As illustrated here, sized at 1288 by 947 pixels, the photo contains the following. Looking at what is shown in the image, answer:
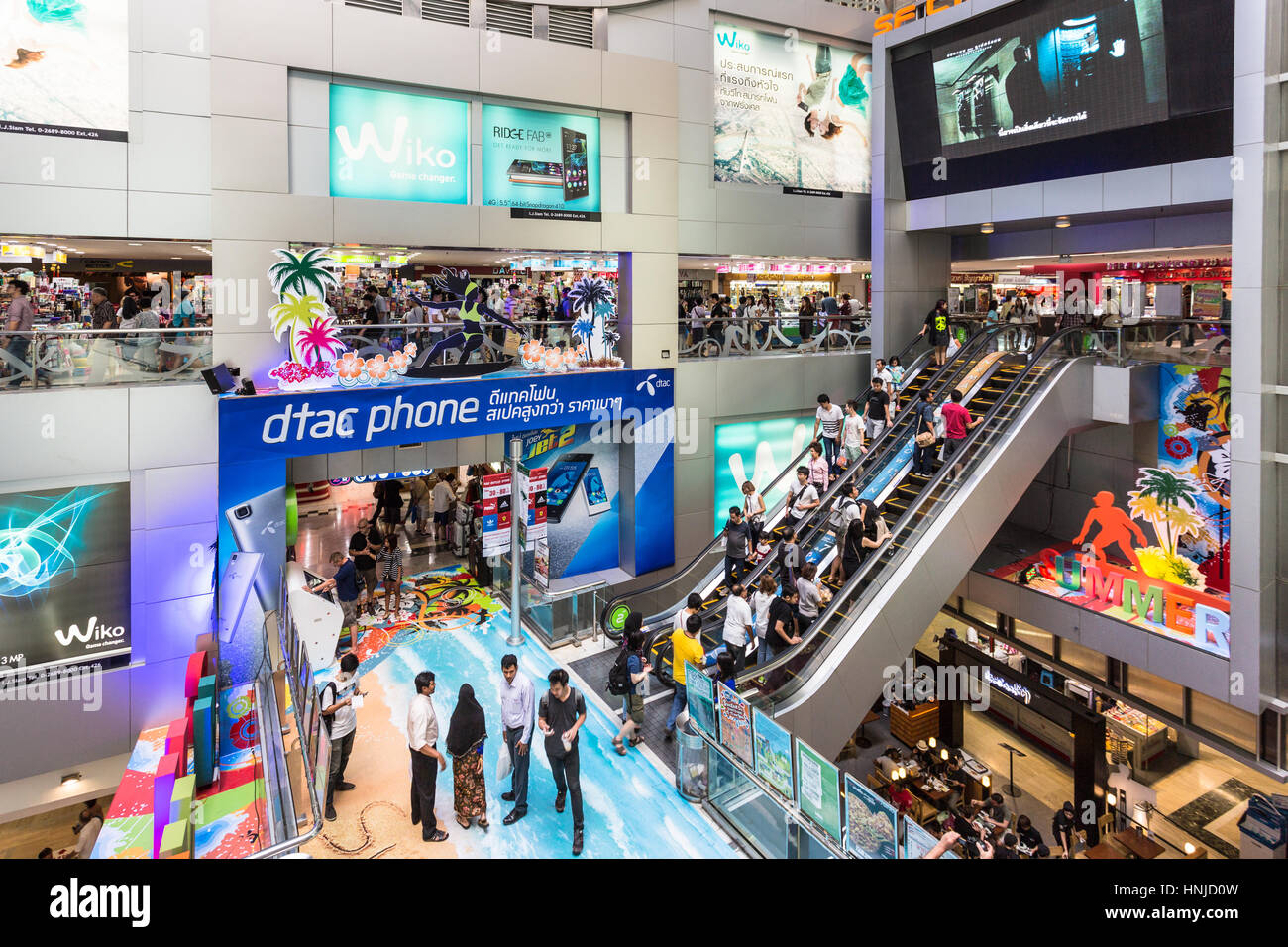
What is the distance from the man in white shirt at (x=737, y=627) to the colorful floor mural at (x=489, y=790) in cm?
136

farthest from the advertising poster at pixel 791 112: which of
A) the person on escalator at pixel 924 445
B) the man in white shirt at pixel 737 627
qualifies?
the man in white shirt at pixel 737 627

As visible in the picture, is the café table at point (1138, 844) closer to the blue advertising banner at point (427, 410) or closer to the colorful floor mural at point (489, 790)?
the colorful floor mural at point (489, 790)

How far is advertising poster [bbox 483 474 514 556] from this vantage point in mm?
10789

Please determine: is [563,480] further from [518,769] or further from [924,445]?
[518,769]

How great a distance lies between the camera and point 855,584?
Answer: 9375 mm

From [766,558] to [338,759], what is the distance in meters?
5.96

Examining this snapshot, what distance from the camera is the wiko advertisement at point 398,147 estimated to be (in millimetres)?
11547

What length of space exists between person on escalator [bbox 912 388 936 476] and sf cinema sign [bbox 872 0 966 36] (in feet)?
27.5

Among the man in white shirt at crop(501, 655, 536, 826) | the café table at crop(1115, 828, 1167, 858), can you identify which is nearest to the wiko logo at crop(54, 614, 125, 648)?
the man in white shirt at crop(501, 655, 536, 826)

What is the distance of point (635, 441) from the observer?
14461 millimetres

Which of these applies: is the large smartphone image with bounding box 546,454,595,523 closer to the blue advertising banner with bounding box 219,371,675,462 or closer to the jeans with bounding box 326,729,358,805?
the blue advertising banner with bounding box 219,371,675,462

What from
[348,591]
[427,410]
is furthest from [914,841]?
[427,410]
